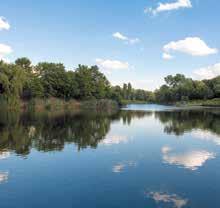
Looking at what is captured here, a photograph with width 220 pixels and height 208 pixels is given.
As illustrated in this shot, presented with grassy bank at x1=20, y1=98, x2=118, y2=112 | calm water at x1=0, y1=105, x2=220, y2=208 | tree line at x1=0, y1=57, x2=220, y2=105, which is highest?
tree line at x1=0, y1=57, x2=220, y2=105

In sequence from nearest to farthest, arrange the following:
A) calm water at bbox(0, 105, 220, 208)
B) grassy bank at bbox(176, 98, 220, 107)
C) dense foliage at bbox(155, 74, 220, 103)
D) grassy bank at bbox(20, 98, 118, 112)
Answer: calm water at bbox(0, 105, 220, 208) → grassy bank at bbox(20, 98, 118, 112) → grassy bank at bbox(176, 98, 220, 107) → dense foliage at bbox(155, 74, 220, 103)

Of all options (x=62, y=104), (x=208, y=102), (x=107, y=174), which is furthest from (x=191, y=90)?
(x=107, y=174)

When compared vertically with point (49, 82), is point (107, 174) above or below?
below

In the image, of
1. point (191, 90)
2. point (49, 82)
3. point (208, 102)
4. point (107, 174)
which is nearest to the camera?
point (107, 174)

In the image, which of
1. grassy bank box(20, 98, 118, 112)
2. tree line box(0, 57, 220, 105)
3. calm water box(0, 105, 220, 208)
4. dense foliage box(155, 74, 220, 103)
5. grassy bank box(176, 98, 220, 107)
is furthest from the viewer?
dense foliage box(155, 74, 220, 103)

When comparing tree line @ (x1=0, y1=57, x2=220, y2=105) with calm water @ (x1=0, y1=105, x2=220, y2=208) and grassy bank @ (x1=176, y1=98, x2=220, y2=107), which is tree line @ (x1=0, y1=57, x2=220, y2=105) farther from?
grassy bank @ (x1=176, y1=98, x2=220, y2=107)

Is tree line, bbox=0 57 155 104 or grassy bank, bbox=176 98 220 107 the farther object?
grassy bank, bbox=176 98 220 107

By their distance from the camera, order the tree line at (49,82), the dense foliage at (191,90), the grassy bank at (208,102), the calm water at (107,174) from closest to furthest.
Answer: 1. the calm water at (107,174)
2. the tree line at (49,82)
3. the grassy bank at (208,102)
4. the dense foliage at (191,90)

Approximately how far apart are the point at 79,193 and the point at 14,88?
48910 mm

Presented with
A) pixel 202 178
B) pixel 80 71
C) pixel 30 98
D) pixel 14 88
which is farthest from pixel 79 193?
pixel 80 71

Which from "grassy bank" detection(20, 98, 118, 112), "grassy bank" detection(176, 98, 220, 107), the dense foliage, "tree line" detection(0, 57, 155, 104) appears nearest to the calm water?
"tree line" detection(0, 57, 155, 104)

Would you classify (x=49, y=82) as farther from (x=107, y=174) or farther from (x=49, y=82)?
(x=107, y=174)

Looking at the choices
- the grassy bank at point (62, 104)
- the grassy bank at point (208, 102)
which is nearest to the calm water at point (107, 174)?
the grassy bank at point (62, 104)

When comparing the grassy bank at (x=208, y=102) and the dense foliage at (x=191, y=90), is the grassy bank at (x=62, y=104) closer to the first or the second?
the grassy bank at (x=208, y=102)
